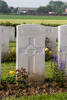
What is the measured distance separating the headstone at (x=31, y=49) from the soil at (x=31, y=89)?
1.02 feet

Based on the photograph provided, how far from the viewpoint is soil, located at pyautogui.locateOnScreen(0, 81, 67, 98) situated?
523cm

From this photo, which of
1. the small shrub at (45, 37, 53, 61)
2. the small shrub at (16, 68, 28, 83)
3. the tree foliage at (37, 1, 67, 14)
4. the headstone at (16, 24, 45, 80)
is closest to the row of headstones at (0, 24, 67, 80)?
the headstone at (16, 24, 45, 80)

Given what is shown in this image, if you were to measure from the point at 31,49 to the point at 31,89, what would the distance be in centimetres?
92

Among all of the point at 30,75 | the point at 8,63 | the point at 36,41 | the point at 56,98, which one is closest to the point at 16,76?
the point at 30,75

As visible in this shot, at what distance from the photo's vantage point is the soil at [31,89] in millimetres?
5230

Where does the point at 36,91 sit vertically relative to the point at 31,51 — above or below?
below

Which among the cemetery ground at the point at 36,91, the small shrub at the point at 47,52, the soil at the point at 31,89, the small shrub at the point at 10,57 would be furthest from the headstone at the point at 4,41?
the soil at the point at 31,89

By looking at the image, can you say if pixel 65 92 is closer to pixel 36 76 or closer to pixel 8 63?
pixel 36 76

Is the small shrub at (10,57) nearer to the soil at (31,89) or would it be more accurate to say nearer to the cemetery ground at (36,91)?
the cemetery ground at (36,91)

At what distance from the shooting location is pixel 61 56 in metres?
6.06

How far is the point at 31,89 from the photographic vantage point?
5.47 metres

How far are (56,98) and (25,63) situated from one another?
1416 mm

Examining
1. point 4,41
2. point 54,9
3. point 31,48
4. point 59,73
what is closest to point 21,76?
point 31,48

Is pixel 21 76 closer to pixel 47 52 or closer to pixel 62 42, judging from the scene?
pixel 62 42
